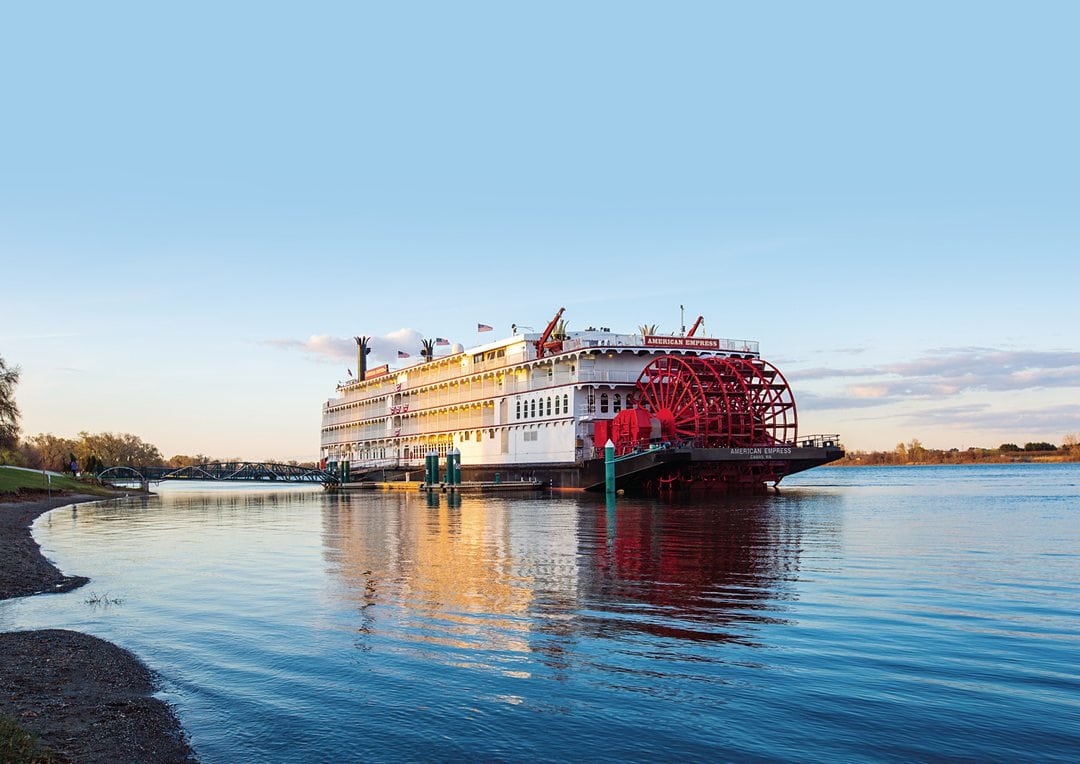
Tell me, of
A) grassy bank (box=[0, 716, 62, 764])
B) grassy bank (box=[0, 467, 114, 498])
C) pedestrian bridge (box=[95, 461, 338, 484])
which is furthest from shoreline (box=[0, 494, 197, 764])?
pedestrian bridge (box=[95, 461, 338, 484])

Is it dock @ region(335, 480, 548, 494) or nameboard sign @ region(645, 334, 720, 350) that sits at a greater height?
nameboard sign @ region(645, 334, 720, 350)

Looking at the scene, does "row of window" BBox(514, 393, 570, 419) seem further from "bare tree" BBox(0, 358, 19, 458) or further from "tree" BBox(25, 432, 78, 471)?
"tree" BBox(25, 432, 78, 471)

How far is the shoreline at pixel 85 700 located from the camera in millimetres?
7633

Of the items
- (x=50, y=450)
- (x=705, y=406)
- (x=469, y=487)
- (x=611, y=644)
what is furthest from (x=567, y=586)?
(x=50, y=450)

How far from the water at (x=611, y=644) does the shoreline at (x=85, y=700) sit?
0.31 meters

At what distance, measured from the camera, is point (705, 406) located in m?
51.2

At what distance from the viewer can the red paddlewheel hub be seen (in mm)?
51188

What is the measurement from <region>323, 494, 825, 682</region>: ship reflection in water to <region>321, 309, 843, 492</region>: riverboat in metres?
17.7

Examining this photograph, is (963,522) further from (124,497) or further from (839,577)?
(124,497)

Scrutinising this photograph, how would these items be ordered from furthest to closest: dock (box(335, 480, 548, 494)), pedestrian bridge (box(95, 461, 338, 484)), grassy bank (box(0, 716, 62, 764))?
1. pedestrian bridge (box(95, 461, 338, 484))
2. dock (box(335, 480, 548, 494))
3. grassy bank (box(0, 716, 62, 764))

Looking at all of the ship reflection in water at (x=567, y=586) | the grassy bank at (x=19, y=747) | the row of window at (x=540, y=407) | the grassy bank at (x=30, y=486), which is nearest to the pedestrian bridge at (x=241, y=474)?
the grassy bank at (x=30, y=486)

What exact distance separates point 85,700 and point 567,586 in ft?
29.8

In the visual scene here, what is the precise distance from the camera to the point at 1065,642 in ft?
36.2

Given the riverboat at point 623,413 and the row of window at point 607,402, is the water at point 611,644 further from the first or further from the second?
the row of window at point 607,402
